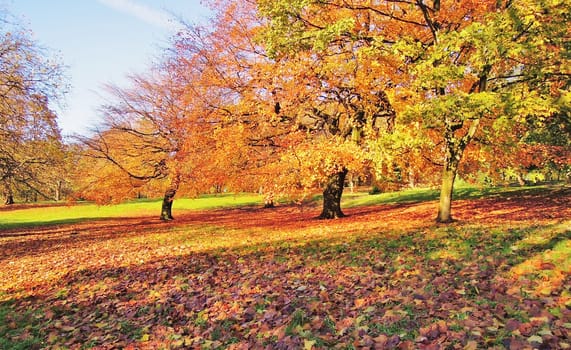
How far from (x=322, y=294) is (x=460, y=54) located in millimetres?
9708

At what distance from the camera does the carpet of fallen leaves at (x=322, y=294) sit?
4.68m

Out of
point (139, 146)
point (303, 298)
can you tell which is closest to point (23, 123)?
point (139, 146)

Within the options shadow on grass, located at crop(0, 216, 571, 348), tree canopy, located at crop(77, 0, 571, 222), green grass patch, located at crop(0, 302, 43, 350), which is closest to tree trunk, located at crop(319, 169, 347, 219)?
tree canopy, located at crop(77, 0, 571, 222)

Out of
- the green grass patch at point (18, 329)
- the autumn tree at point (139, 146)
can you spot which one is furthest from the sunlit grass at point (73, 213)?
the green grass patch at point (18, 329)

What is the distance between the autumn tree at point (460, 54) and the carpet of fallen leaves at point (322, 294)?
9.94ft

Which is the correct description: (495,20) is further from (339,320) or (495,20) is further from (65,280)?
(65,280)

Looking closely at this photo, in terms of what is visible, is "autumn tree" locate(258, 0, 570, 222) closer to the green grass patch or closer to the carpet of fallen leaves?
the carpet of fallen leaves

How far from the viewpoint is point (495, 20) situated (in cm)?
930

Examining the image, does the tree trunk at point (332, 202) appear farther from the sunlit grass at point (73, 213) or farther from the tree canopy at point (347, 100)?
the sunlit grass at point (73, 213)

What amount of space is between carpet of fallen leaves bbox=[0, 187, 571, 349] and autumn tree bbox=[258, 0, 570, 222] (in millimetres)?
3029

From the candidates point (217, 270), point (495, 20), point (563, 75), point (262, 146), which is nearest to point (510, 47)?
point (495, 20)

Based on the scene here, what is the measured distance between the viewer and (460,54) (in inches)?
488

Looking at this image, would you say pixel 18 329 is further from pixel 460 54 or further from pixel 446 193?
pixel 460 54

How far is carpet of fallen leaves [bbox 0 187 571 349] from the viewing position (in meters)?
4.68
